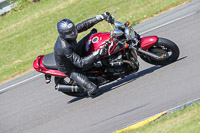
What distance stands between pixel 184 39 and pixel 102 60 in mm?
3028

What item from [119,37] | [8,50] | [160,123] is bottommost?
[8,50]

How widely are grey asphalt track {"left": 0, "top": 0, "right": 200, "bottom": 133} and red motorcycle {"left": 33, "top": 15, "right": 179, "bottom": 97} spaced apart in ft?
1.27

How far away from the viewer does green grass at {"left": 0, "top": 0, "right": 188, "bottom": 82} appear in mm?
13336

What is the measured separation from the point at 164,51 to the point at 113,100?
151 cm

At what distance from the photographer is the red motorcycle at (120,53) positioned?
7.58 meters

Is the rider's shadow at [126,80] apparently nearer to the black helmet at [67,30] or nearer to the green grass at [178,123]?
the black helmet at [67,30]

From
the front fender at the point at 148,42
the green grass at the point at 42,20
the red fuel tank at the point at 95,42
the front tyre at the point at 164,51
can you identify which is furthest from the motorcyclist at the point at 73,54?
the green grass at the point at 42,20

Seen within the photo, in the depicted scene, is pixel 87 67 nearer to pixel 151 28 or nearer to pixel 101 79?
pixel 101 79

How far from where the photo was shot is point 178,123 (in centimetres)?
579

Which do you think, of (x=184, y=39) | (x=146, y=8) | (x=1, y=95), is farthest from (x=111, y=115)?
(x=146, y=8)

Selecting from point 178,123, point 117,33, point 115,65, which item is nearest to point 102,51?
point 117,33

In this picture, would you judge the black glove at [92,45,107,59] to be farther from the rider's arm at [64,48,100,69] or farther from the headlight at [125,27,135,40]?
the headlight at [125,27,135,40]

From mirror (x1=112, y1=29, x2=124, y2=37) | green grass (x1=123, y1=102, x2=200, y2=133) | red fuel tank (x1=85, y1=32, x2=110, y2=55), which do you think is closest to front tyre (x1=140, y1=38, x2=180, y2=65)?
mirror (x1=112, y1=29, x2=124, y2=37)

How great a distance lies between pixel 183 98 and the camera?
22.3 feet
